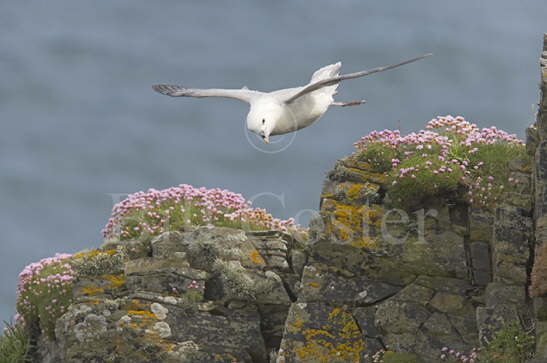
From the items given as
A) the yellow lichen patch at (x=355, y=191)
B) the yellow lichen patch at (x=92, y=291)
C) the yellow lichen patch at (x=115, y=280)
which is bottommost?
the yellow lichen patch at (x=92, y=291)

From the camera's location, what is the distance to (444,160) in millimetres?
14703

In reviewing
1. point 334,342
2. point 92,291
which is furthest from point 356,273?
point 92,291

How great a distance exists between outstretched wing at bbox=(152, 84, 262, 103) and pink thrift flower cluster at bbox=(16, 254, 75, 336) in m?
4.44

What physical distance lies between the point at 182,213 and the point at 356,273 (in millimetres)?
4937

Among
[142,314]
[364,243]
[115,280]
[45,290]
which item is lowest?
[142,314]

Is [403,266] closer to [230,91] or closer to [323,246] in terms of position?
[323,246]

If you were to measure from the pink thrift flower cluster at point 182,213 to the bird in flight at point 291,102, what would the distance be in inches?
103

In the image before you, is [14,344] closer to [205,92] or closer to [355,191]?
[205,92]

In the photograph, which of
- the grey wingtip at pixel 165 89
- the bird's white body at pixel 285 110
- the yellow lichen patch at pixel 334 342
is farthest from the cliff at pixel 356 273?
the grey wingtip at pixel 165 89

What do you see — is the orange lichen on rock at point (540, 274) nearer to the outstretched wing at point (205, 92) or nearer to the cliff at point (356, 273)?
the cliff at point (356, 273)

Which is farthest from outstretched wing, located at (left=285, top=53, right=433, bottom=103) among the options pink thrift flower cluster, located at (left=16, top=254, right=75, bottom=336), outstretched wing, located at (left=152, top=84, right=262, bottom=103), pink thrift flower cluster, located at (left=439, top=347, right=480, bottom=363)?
pink thrift flower cluster, located at (left=16, top=254, right=75, bottom=336)

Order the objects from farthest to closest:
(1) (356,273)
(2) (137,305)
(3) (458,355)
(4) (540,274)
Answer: (2) (137,305), (1) (356,273), (3) (458,355), (4) (540,274)

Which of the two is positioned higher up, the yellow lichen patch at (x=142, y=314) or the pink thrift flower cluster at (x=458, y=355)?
the yellow lichen patch at (x=142, y=314)

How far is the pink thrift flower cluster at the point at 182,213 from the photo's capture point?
17.6 meters
